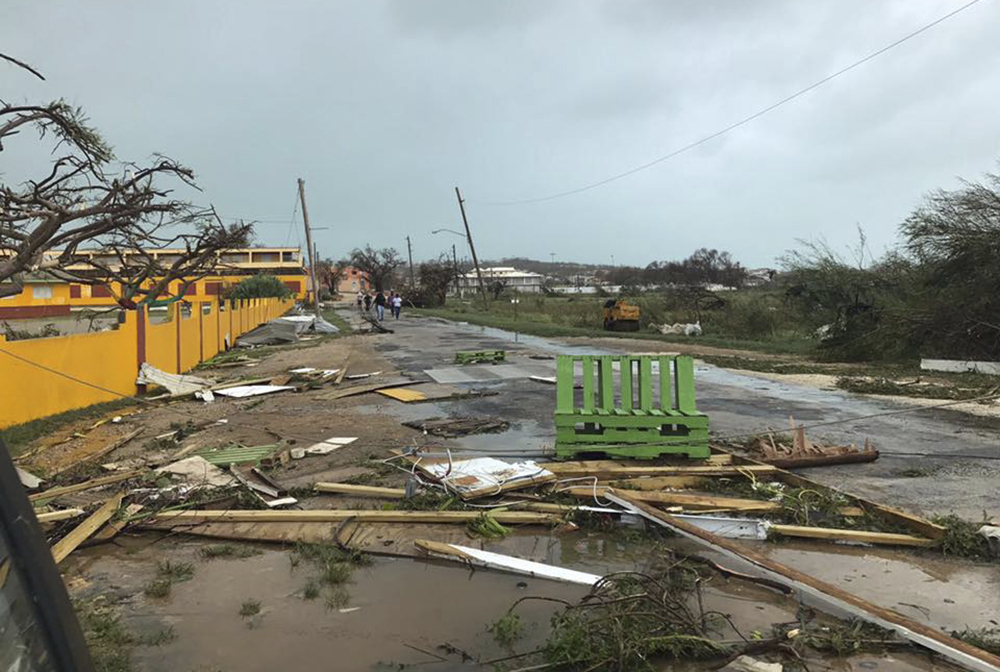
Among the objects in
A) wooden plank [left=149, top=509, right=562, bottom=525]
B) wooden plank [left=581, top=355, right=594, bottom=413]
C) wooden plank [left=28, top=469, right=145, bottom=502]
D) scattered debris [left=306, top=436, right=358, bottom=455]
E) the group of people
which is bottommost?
scattered debris [left=306, top=436, right=358, bottom=455]

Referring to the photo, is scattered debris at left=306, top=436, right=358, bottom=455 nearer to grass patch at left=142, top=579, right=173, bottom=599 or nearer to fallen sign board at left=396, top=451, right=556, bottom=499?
fallen sign board at left=396, top=451, right=556, bottom=499

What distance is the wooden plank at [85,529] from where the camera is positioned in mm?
4395

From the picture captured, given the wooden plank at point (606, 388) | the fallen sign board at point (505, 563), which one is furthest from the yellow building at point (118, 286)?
the wooden plank at point (606, 388)

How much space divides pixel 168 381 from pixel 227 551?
970cm

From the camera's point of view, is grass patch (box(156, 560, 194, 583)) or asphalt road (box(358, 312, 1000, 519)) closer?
grass patch (box(156, 560, 194, 583))

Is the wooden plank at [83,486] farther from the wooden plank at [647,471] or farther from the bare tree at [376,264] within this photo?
the bare tree at [376,264]

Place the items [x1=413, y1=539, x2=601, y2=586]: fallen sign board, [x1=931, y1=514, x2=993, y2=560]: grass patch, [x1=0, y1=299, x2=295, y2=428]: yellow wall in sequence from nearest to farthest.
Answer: [x1=413, y1=539, x2=601, y2=586]: fallen sign board → [x1=931, y1=514, x2=993, y2=560]: grass patch → [x1=0, y1=299, x2=295, y2=428]: yellow wall

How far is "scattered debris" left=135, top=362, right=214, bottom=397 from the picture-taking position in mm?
12758

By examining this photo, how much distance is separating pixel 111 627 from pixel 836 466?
21.9 feet

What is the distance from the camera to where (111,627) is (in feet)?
11.6

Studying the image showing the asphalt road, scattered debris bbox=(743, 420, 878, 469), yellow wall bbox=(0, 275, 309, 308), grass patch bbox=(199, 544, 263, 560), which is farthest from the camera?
yellow wall bbox=(0, 275, 309, 308)

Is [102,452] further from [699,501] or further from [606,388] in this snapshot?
[699,501]

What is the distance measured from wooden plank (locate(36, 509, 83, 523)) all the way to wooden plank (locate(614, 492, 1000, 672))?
4.49 meters

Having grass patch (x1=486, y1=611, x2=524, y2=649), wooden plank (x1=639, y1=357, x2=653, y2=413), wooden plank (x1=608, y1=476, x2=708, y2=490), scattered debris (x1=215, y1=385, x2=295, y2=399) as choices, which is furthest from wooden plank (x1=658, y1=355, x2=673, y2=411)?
scattered debris (x1=215, y1=385, x2=295, y2=399)
